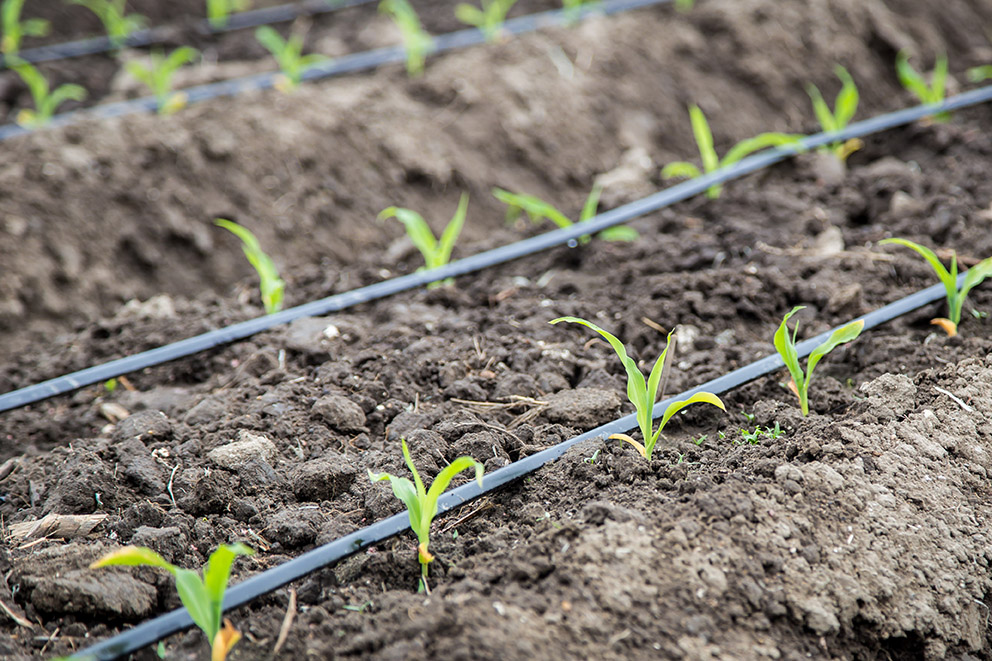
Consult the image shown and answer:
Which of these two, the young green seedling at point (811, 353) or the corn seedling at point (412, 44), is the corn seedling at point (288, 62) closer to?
the corn seedling at point (412, 44)

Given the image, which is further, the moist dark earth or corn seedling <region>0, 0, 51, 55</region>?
corn seedling <region>0, 0, 51, 55</region>

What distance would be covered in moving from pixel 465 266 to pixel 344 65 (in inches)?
61.1

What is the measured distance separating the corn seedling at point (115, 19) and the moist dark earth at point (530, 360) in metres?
0.67

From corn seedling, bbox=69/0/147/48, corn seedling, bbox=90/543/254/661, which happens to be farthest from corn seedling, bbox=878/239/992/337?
corn seedling, bbox=69/0/147/48

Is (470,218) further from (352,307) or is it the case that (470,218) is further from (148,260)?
(148,260)

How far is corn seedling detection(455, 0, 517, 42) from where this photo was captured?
374 centimetres

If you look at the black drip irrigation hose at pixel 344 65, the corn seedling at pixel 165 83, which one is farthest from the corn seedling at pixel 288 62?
the corn seedling at pixel 165 83

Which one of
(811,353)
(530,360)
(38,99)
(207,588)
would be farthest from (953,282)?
(38,99)

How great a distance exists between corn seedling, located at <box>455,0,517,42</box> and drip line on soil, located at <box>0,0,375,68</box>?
858 millimetres

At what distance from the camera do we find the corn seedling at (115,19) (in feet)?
12.9

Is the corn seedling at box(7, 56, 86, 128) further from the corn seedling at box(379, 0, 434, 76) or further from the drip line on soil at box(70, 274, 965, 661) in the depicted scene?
the drip line on soil at box(70, 274, 965, 661)

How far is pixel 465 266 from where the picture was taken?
2.58 meters

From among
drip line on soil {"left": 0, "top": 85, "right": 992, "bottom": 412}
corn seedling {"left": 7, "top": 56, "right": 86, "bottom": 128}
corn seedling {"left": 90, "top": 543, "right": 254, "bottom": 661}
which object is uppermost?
corn seedling {"left": 7, "top": 56, "right": 86, "bottom": 128}

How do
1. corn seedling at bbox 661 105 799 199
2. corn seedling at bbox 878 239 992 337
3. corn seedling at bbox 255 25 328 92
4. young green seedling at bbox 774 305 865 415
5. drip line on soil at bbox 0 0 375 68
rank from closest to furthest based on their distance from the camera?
1. young green seedling at bbox 774 305 865 415
2. corn seedling at bbox 878 239 992 337
3. corn seedling at bbox 661 105 799 199
4. corn seedling at bbox 255 25 328 92
5. drip line on soil at bbox 0 0 375 68
